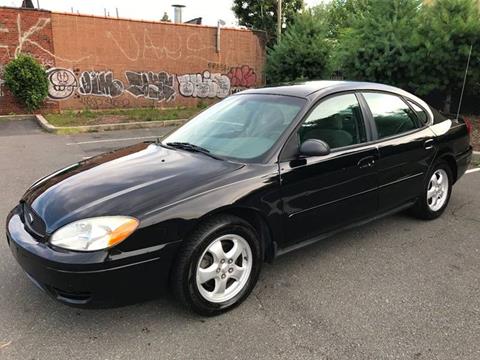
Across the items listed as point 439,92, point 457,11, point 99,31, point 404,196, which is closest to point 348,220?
point 404,196

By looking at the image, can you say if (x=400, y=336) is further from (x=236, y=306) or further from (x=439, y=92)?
(x=439, y=92)

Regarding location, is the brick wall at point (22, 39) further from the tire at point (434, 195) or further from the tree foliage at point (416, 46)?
the tire at point (434, 195)

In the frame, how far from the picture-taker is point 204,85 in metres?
18.1

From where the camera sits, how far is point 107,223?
2574 mm

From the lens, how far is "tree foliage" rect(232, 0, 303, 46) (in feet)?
70.5

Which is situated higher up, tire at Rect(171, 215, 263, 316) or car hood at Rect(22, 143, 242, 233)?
car hood at Rect(22, 143, 242, 233)

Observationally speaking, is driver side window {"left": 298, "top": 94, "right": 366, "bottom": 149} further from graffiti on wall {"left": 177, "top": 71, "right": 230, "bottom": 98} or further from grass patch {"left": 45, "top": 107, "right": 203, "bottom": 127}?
graffiti on wall {"left": 177, "top": 71, "right": 230, "bottom": 98}

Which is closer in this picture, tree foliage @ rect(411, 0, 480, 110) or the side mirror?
the side mirror

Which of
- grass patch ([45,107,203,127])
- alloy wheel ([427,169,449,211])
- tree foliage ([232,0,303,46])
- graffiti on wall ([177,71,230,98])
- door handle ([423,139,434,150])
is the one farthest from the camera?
tree foliage ([232,0,303,46])

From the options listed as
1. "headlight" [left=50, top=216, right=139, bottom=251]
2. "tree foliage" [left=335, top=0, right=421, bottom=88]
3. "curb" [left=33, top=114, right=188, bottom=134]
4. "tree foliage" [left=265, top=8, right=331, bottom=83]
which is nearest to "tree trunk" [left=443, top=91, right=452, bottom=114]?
"tree foliage" [left=335, top=0, right=421, bottom=88]

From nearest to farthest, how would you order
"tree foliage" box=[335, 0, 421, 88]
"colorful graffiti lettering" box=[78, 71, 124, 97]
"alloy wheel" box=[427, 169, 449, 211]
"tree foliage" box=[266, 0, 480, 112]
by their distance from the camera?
1. "alloy wheel" box=[427, 169, 449, 211]
2. "tree foliage" box=[266, 0, 480, 112]
3. "tree foliage" box=[335, 0, 421, 88]
4. "colorful graffiti lettering" box=[78, 71, 124, 97]

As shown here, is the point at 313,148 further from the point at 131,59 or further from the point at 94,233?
the point at 131,59

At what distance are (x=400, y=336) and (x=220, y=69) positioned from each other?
16.7 m

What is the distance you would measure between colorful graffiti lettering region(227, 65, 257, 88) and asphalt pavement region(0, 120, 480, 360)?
15326 millimetres
